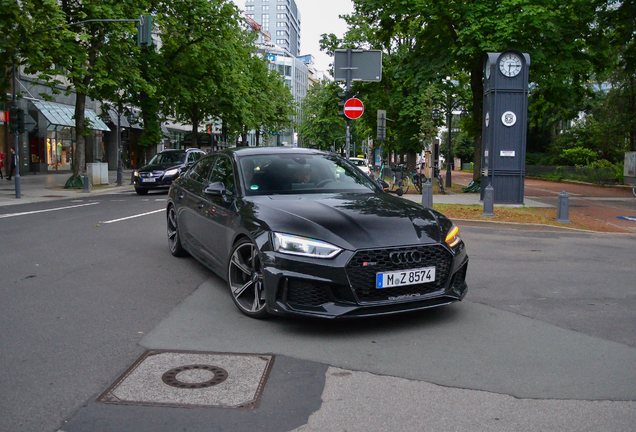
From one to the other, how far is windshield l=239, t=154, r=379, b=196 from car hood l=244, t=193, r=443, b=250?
1.13 ft

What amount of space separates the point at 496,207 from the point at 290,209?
12.1 metres

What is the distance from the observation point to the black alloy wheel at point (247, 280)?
208 inches

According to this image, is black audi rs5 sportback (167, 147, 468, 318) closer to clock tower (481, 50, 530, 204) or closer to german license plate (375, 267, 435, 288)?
german license plate (375, 267, 435, 288)

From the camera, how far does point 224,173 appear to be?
22.8ft

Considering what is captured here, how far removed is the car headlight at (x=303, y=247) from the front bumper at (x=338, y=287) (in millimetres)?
47

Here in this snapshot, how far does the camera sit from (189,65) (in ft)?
103

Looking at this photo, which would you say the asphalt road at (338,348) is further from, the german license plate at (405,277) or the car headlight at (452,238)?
the car headlight at (452,238)

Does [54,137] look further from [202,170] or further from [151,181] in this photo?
[202,170]

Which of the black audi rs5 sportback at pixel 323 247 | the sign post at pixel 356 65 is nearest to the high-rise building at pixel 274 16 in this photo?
the sign post at pixel 356 65

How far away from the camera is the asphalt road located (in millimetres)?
3455

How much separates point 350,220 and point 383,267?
530mm

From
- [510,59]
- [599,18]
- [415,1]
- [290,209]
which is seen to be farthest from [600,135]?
[290,209]

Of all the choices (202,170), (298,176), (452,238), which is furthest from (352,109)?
(452,238)

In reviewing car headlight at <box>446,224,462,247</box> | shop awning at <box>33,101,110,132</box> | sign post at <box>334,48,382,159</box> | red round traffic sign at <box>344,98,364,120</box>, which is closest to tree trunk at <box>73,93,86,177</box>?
shop awning at <box>33,101,110,132</box>
